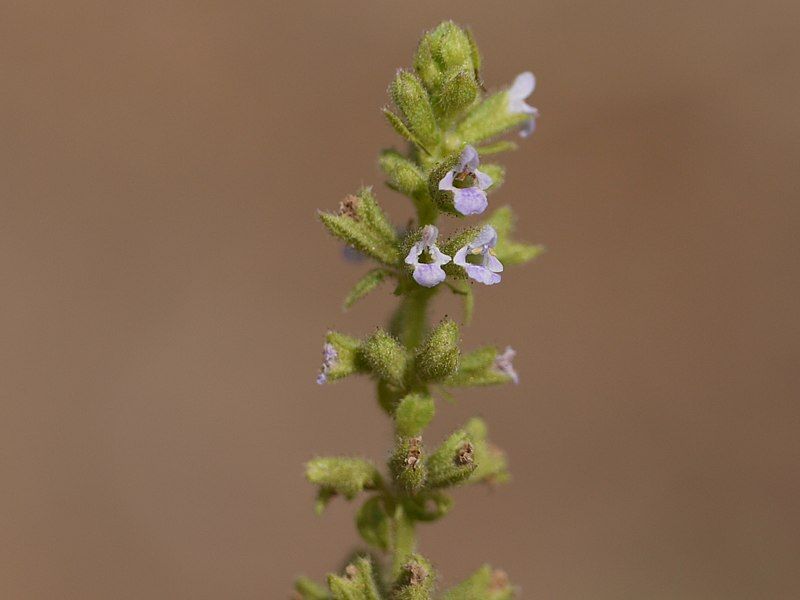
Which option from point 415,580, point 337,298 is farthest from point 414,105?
point 337,298

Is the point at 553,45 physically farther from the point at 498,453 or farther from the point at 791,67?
the point at 498,453

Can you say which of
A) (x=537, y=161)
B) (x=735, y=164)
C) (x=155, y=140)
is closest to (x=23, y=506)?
(x=155, y=140)

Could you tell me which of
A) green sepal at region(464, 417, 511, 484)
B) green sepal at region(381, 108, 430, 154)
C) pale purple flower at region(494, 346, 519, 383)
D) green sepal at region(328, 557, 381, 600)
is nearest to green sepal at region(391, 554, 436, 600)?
green sepal at region(328, 557, 381, 600)

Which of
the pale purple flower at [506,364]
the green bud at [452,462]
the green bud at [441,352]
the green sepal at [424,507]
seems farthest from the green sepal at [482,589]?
the green bud at [441,352]

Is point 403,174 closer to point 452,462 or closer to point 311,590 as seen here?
point 452,462

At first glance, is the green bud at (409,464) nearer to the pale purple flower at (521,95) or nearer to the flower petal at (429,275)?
the flower petal at (429,275)

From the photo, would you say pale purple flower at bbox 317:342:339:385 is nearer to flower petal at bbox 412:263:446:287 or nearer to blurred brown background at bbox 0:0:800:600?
flower petal at bbox 412:263:446:287

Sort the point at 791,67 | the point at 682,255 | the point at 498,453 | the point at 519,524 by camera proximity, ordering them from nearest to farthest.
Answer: the point at 498,453, the point at 519,524, the point at 682,255, the point at 791,67
